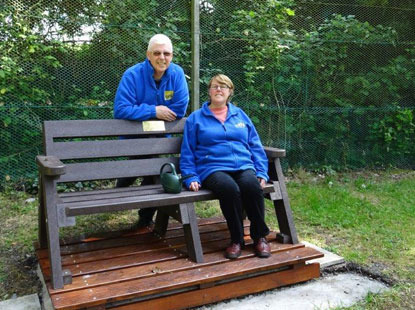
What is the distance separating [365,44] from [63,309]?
5353mm

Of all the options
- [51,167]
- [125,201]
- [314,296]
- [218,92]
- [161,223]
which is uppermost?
[218,92]

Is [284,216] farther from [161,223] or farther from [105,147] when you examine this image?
[105,147]

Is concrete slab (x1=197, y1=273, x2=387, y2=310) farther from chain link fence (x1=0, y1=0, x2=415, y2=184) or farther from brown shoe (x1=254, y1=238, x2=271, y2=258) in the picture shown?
chain link fence (x1=0, y1=0, x2=415, y2=184)

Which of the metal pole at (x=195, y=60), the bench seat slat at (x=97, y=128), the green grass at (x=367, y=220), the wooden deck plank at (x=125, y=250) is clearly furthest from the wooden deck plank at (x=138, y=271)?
the metal pole at (x=195, y=60)

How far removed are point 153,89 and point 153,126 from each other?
0.29m

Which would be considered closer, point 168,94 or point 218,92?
point 218,92

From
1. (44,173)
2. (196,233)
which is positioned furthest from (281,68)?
(44,173)

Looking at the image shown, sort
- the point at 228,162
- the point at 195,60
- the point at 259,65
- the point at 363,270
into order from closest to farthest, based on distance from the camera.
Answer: the point at 228,162, the point at 363,270, the point at 195,60, the point at 259,65

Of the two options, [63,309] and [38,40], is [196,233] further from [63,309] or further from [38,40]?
[38,40]

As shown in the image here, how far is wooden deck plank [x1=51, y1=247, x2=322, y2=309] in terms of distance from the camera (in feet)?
7.69

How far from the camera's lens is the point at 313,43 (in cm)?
581

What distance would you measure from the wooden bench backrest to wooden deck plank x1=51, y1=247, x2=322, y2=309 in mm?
880

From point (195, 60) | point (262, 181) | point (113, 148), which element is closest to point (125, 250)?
point (113, 148)

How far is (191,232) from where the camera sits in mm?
2887
